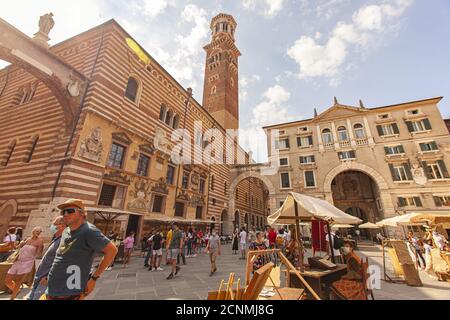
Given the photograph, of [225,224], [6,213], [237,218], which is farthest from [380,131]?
[6,213]

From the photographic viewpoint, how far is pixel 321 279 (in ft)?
13.5

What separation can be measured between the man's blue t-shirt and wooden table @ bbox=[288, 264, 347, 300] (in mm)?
3679

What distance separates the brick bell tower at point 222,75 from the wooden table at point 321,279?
25.5 m

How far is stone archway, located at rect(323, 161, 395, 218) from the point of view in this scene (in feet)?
59.8

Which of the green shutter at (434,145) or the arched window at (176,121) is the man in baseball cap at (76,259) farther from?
the green shutter at (434,145)

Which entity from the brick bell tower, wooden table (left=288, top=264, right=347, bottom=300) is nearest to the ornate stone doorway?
the brick bell tower

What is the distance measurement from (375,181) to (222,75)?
25.2m

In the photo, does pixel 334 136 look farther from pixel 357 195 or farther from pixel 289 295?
pixel 289 295

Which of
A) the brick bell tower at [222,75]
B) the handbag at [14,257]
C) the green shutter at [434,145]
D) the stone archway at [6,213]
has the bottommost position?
the handbag at [14,257]

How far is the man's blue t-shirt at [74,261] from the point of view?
2.02 metres

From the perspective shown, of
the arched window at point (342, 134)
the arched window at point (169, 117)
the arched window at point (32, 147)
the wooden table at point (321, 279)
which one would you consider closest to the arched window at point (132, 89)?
the arched window at point (169, 117)

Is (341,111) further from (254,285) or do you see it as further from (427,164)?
(254,285)

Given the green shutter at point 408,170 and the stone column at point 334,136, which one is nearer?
the green shutter at point 408,170

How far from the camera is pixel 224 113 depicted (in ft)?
96.2
